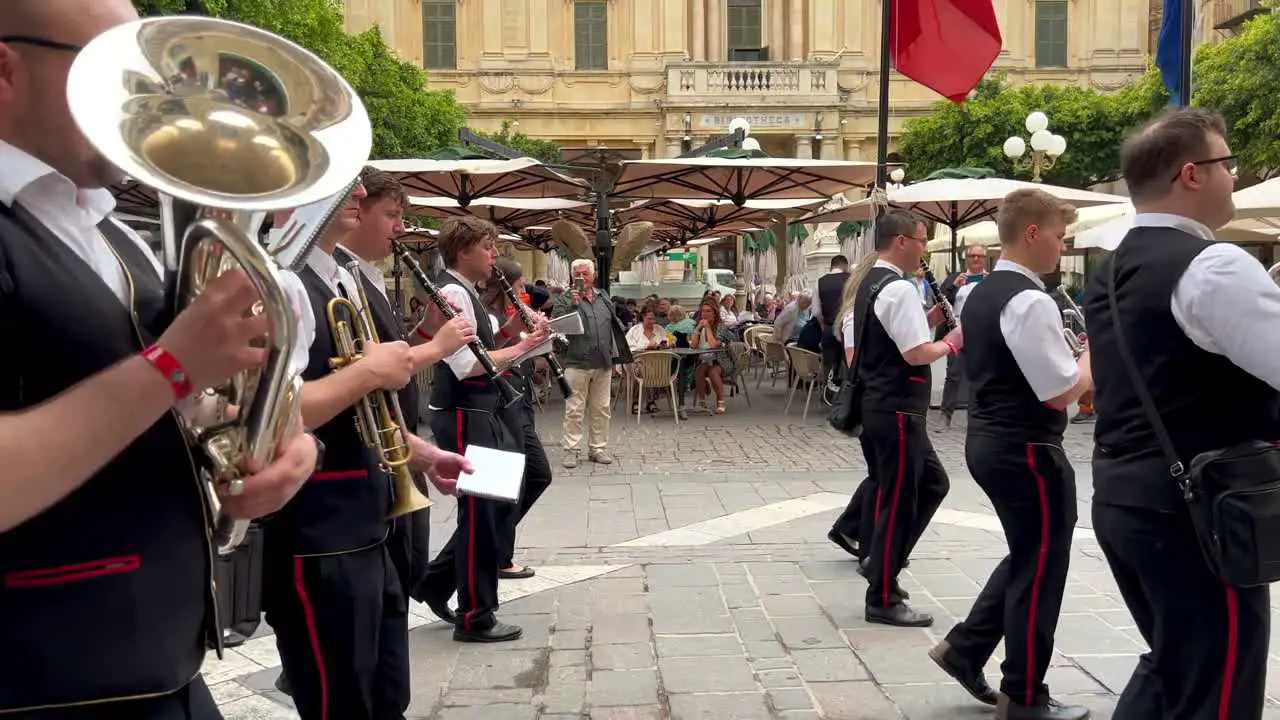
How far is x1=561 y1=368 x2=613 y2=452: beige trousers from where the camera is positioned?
10445 mm

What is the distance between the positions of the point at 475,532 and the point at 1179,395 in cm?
316

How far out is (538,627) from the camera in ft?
16.9

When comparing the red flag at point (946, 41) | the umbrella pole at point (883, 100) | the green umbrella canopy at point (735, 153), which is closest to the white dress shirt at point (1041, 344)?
the umbrella pole at point (883, 100)

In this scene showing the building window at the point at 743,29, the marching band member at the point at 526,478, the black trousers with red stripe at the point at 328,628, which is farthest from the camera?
the building window at the point at 743,29

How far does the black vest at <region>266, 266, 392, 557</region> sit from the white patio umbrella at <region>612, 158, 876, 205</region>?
32.3ft

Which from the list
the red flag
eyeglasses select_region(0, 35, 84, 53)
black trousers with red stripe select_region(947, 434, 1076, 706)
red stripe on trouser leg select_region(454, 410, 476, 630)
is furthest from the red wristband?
the red flag

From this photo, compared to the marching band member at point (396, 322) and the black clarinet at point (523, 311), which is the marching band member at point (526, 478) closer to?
the black clarinet at point (523, 311)

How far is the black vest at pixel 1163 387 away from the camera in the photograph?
8.61ft

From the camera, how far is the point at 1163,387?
267 centimetres

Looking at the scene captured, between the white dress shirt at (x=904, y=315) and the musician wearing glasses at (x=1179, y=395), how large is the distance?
80.5 inches

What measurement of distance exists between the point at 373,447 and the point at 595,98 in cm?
4226

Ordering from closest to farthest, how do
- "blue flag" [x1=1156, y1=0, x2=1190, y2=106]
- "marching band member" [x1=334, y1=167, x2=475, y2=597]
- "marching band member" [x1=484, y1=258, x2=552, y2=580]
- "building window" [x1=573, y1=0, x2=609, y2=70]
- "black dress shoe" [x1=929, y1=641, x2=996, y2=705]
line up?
"marching band member" [x1=334, y1=167, x2=475, y2=597] → "black dress shoe" [x1=929, y1=641, x2=996, y2=705] → "marching band member" [x1=484, y1=258, x2=552, y2=580] → "blue flag" [x1=1156, y1=0, x2=1190, y2=106] → "building window" [x1=573, y1=0, x2=609, y2=70]

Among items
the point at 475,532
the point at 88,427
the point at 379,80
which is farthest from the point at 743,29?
the point at 88,427

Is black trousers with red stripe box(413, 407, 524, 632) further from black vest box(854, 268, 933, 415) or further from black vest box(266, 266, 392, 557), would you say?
black vest box(266, 266, 392, 557)
